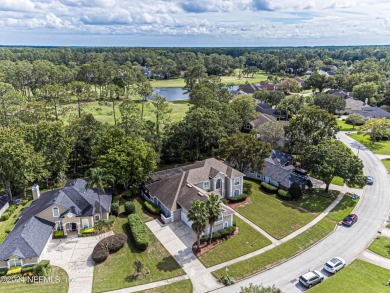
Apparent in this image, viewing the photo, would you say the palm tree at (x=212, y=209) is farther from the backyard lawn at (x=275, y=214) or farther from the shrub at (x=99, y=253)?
the shrub at (x=99, y=253)

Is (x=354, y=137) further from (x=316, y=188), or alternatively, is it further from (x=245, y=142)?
(x=245, y=142)

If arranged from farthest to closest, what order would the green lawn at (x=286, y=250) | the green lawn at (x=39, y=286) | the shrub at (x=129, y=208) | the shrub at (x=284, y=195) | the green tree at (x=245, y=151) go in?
the green tree at (x=245, y=151), the shrub at (x=284, y=195), the shrub at (x=129, y=208), the green lawn at (x=286, y=250), the green lawn at (x=39, y=286)

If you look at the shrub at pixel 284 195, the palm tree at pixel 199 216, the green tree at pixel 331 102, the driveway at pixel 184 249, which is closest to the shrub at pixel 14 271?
the driveway at pixel 184 249

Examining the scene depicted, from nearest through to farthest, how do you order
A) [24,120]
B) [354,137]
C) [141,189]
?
[141,189]
[24,120]
[354,137]

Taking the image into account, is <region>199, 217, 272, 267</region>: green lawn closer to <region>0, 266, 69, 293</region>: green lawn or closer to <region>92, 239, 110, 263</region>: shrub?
<region>92, 239, 110, 263</region>: shrub

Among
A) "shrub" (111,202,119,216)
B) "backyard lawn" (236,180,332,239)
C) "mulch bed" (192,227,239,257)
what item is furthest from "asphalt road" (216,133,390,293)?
"shrub" (111,202,119,216)

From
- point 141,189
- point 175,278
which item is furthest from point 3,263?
point 141,189
